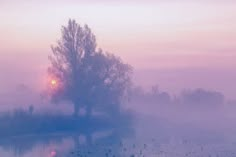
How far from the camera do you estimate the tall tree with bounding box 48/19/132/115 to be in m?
46.8

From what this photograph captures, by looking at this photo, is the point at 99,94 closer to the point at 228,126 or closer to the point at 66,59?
the point at 66,59

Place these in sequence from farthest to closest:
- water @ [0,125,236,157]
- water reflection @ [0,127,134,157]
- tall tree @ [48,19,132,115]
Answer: tall tree @ [48,19,132,115] < water reflection @ [0,127,134,157] < water @ [0,125,236,157]

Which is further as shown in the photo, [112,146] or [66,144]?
[66,144]

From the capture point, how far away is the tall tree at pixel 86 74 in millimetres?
46750

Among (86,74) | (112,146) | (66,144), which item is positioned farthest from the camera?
(86,74)

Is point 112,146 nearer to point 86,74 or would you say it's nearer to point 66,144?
point 66,144

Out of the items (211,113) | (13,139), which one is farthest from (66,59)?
(211,113)

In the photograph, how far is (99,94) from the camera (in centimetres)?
4662

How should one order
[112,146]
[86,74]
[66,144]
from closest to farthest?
[112,146], [66,144], [86,74]

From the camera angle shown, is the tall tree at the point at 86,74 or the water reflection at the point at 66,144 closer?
the water reflection at the point at 66,144

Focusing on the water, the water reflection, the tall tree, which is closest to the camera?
the water

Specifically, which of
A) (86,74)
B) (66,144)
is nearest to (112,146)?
(66,144)

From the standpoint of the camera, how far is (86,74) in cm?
4688

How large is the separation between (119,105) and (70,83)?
4.08 metres
